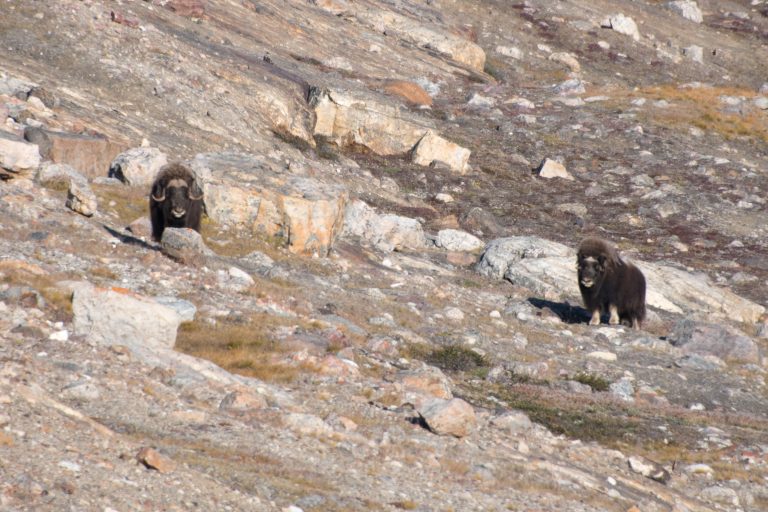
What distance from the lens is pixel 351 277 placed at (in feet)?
73.8

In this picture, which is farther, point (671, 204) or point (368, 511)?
point (671, 204)

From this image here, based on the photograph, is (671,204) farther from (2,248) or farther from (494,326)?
(2,248)

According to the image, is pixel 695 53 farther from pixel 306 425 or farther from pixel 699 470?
pixel 306 425

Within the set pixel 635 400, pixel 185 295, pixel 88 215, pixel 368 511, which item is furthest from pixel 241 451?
pixel 88 215

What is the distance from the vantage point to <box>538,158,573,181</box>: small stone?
43.4 metres

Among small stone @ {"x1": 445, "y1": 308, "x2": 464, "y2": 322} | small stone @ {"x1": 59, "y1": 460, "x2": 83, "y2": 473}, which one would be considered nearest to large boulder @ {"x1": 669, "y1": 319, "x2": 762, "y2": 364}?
small stone @ {"x1": 445, "y1": 308, "x2": 464, "y2": 322}

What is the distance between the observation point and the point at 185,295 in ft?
49.7

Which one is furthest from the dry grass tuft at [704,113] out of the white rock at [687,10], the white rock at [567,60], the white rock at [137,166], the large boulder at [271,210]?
the white rock at [137,166]

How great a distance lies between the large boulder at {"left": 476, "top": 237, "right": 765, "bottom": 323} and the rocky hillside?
97mm

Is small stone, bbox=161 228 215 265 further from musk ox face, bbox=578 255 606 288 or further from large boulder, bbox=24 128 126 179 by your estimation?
musk ox face, bbox=578 255 606 288

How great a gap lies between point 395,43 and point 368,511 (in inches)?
1935

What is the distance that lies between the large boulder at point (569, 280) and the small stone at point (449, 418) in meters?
15.2

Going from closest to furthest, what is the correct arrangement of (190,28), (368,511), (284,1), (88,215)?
(368,511), (88,215), (190,28), (284,1)

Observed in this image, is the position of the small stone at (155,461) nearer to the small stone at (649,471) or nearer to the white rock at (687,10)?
the small stone at (649,471)
